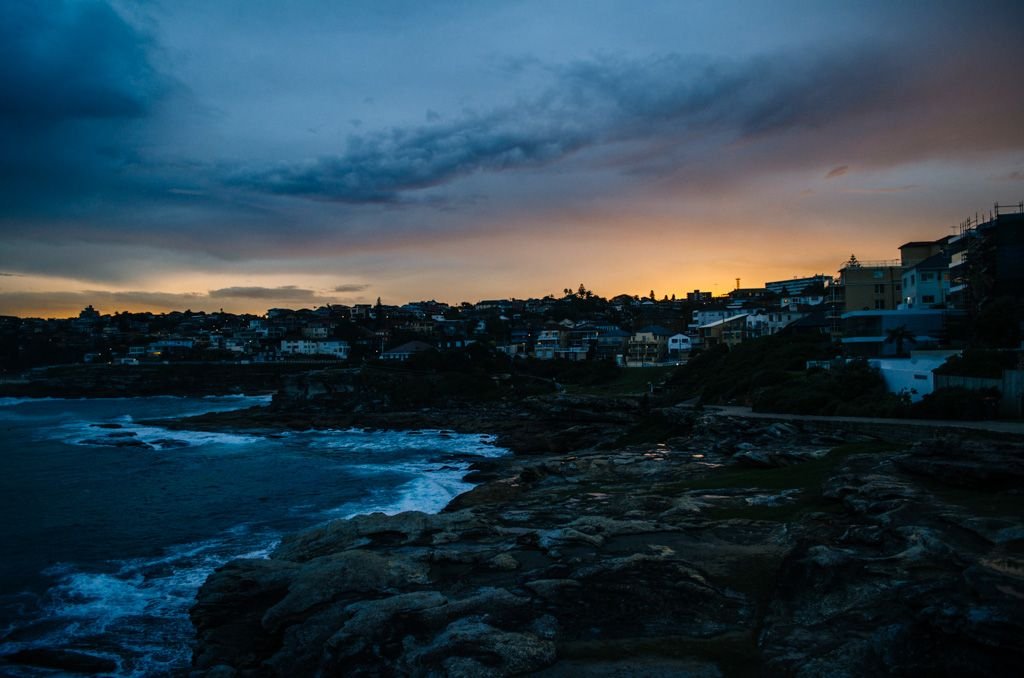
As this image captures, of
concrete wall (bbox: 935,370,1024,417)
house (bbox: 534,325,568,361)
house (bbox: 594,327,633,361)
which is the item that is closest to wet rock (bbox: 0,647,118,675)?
concrete wall (bbox: 935,370,1024,417)

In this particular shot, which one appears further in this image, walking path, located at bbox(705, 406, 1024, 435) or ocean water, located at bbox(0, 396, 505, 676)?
walking path, located at bbox(705, 406, 1024, 435)

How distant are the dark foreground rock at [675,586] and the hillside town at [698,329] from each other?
19860 millimetres

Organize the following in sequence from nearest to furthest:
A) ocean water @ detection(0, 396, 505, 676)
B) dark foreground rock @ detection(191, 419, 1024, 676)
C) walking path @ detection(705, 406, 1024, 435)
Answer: dark foreground rock @ detection(191, 419, 1024, 676) → ocean water @ detection(0, 396, 505, 676) → walking path @ detection(705, 406, 1024, 435)

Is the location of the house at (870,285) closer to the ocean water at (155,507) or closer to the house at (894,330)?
the house at (894,330)

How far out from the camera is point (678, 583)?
1153cm

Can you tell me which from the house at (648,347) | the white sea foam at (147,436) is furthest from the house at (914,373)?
the house at (648,347)

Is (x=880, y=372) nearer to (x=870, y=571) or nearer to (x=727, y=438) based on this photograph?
(x=727, y=438)

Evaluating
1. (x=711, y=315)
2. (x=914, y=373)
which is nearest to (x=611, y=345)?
(x=711, y=315)

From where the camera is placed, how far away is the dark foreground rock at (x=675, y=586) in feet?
28.4

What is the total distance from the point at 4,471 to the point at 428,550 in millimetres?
39890

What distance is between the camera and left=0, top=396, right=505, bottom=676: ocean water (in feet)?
50.8

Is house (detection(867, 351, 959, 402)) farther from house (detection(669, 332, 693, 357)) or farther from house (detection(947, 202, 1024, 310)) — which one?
house (detection(669, 332, 693, 357))

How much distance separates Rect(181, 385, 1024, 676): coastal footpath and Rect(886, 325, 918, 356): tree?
21152 millimetres

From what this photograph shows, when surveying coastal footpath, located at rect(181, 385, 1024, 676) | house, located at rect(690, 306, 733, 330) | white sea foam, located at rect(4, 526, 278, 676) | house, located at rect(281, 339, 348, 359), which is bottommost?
white sea foam, located at rect(4, 526, 278, 676)
